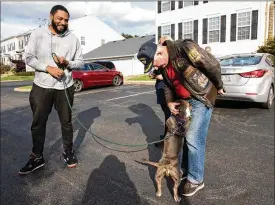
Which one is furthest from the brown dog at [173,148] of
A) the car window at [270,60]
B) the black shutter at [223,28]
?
the black shutter at [223,28]

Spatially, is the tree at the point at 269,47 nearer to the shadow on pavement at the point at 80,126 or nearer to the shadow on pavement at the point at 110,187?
the shadow on pavement at the point at 80,126

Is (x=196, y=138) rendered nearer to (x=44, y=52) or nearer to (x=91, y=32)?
(x=44, y=52)

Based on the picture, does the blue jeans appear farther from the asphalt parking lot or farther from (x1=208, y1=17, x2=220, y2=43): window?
(x1=208, y1=17, x2=220, y2=43): window

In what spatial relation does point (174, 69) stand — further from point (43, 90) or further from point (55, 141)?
point (55, 141)

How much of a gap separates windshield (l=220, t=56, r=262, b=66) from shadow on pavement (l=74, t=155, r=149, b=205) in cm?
480

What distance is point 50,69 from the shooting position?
3.29 m

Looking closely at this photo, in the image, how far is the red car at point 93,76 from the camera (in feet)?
44.4

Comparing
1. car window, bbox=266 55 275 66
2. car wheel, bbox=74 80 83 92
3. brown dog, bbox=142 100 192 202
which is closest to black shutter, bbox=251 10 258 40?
car window, bbox=266 55 275 66

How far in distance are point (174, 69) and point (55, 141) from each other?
126 inches

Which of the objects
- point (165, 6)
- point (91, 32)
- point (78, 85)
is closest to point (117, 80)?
point (78, 85)

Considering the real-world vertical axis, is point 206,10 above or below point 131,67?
above

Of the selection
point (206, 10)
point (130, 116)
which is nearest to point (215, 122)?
point (130, 116)

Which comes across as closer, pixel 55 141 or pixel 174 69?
pixel 174 69

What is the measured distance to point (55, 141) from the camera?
495 cm
